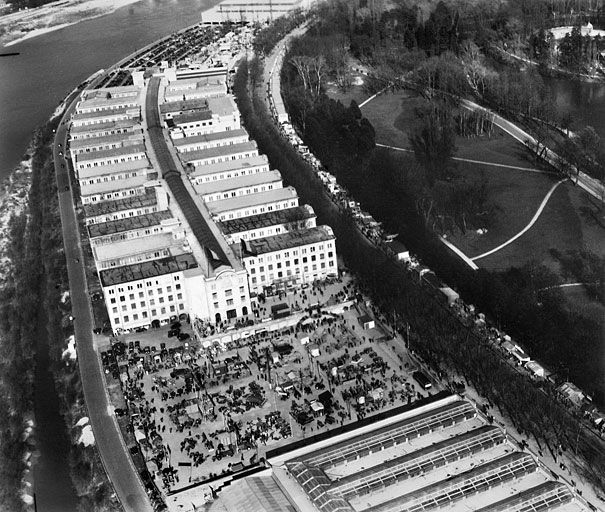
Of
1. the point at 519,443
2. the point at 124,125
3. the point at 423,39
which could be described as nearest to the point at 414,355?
the point at 519,443

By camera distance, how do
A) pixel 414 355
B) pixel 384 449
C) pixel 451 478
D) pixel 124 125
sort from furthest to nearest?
pixel 124 125 < pixel 414 355 < pixel 384 449 < pixel 451 478

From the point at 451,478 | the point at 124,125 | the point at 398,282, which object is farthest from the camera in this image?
the point at 124,125

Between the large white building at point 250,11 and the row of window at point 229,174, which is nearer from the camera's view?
the row of window at point 229,174

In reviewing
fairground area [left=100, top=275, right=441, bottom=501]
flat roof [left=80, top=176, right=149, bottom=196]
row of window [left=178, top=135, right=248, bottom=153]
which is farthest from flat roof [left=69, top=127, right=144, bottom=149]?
fairground area [left=100, top=275, right=441, bottom=501]

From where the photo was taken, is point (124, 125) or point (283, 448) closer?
point (283, 448)

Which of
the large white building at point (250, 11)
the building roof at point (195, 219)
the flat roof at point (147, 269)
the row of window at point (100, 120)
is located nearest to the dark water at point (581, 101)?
the building roof at point (195, 219)

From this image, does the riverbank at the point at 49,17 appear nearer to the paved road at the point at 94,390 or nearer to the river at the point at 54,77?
the river at the point at 54,77

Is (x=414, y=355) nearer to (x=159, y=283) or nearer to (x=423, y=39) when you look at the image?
(x=159, y=283)
